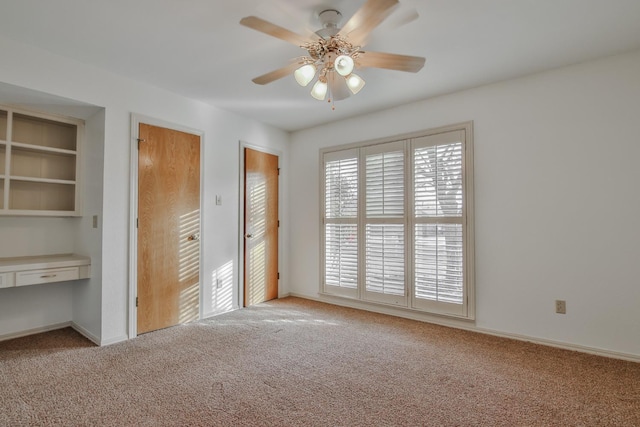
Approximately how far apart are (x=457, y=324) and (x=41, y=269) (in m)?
3.97

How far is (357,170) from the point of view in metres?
4.10

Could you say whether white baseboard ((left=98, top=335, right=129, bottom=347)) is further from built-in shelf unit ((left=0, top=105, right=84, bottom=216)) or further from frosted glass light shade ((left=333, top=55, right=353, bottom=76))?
frosted glass light shade ((left=333, top=55, right=353, bottom=76))

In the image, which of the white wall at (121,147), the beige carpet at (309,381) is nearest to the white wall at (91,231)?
the white wall at (121,147)

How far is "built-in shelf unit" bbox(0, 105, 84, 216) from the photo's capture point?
9.50 ft

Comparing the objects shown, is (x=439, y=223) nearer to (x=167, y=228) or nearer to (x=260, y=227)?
(x=260, y=227)

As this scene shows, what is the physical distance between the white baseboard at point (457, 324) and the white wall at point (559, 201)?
32 mm

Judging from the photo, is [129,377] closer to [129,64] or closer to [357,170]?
[129,64]

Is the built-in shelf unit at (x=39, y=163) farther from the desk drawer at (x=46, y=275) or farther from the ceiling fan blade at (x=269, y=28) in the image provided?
the ceiling fan blade at (x=269, y=28)

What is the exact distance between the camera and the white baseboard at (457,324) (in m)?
2.62

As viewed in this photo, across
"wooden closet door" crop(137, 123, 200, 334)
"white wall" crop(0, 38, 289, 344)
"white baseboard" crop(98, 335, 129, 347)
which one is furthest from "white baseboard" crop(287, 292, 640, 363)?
"white baseboard" crop(98, 335, 129, 347)

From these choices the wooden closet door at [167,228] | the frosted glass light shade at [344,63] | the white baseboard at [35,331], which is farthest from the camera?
Answer: the wooden closet door at [167,228]

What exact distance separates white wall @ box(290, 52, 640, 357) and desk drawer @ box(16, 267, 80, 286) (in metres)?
3.89

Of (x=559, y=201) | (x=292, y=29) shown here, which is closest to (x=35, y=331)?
(x=292, y=29)

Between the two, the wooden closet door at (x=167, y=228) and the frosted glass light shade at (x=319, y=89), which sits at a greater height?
the frosted glass light shade at (x=319, y=89)
